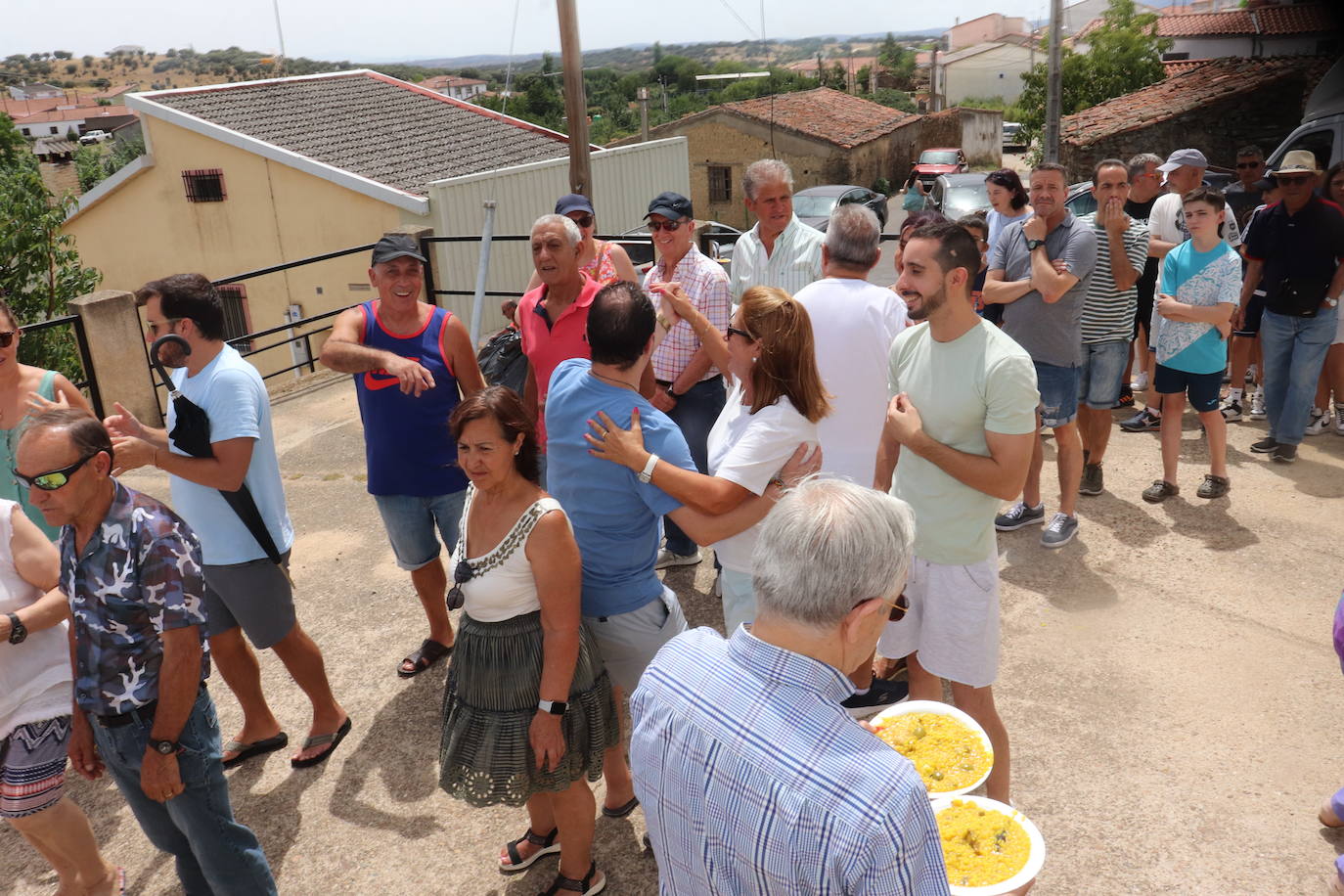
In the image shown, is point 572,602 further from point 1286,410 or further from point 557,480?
point 1286,410

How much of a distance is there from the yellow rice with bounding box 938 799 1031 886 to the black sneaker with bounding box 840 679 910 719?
1.44m

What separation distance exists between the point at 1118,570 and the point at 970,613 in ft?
7.68

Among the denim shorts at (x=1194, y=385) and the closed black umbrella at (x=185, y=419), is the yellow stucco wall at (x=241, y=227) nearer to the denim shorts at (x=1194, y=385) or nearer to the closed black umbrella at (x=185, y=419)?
the denim shorts at (x=1194, y=385)

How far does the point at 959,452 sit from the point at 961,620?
0.55 m

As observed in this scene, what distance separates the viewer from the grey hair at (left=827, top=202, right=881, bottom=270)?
365cm

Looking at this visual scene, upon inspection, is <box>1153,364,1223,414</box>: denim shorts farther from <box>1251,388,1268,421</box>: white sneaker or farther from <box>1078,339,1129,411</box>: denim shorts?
<box>1251,388,1268,421</box>: white sneaker

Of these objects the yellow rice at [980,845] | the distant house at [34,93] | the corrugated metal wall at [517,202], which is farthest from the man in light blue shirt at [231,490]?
the distant house at [34,93]

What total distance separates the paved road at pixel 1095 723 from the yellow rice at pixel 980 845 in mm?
937

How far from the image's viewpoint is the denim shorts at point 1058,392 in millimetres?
5137

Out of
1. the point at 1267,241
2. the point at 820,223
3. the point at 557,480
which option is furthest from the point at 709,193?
the point at 557,480

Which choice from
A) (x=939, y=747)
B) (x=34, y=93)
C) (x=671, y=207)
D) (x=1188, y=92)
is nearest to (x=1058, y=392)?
(x=671, y=207)

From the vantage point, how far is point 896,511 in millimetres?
1632

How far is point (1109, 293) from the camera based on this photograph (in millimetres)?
5289

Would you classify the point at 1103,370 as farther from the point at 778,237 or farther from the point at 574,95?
the point at 574,95
